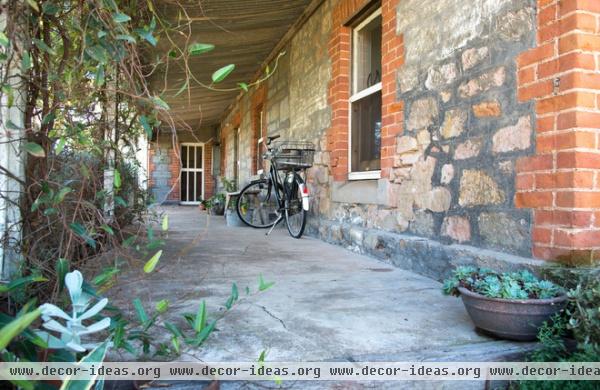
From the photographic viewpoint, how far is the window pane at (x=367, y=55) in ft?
13.0

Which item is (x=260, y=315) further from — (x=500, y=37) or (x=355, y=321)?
(x=500, y=37)

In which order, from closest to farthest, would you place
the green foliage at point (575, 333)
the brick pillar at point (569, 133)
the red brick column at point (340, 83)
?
the green foliage at point (575, 333) < the brick pillar at point (569, 133) < the red brick column at point (340, 83)

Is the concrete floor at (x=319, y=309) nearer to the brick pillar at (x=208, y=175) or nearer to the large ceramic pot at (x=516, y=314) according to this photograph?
the large ceramic pot at (x=516, y=314)

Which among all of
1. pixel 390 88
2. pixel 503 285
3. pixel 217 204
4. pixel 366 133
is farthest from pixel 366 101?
pixel 217 204

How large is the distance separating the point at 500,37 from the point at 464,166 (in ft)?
2.35

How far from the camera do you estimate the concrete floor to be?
59.7 inches

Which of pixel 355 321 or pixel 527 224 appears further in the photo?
pixel 527 224

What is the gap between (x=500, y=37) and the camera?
2.23 meters

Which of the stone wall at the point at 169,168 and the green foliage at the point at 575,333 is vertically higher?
the stone wall at the point at 169,168

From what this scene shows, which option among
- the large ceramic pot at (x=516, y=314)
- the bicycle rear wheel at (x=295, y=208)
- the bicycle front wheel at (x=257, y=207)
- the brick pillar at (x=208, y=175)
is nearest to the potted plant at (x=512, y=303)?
the large ceramic pot at (x=516, y=314)

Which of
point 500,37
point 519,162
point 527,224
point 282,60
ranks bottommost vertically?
point 527,224

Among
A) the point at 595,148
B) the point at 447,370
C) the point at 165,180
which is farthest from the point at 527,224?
the point at 165,180

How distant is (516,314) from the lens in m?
1.58

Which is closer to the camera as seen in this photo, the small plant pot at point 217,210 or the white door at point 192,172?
the small plant pot at point 217,210
